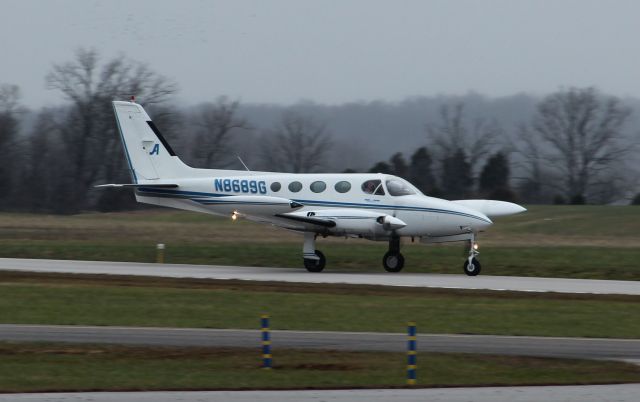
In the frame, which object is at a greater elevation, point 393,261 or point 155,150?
point 155,150

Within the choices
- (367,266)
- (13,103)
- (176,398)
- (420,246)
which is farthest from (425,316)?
(13,103)

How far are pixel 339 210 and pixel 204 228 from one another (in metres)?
19.5

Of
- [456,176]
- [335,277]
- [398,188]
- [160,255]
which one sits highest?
[456,176]

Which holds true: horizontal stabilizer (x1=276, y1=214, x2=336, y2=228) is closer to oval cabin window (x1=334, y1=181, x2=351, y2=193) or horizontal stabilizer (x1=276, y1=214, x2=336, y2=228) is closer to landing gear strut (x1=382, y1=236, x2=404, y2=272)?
oval cabin window (x1=334, y1=181, x2=351, y2=193)

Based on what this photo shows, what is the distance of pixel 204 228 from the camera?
4853cm

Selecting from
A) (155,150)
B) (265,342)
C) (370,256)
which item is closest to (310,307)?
(265,342)

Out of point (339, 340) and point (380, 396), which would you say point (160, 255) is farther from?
point (380, 396)

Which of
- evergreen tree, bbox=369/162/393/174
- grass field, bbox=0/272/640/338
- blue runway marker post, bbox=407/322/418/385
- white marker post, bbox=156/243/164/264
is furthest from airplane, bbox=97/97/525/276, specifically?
evergreen tree, bbox=369/162/393/174

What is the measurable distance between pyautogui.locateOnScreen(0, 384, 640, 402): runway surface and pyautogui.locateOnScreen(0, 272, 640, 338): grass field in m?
5.41

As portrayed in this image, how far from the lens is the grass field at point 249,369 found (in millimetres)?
12961

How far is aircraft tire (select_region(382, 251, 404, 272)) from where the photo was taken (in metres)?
31.2

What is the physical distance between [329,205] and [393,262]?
2.77 metres

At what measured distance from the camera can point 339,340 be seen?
17.0 metres

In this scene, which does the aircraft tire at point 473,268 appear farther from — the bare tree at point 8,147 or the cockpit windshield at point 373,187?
the bare tree at point 8,147
